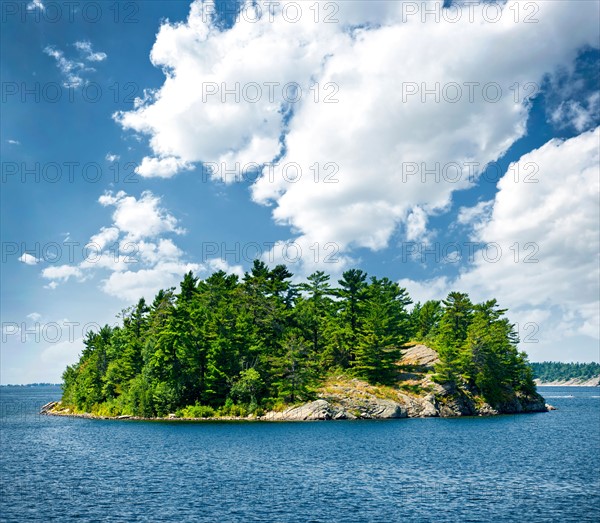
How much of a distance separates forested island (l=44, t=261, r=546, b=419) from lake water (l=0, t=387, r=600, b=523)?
20.9m

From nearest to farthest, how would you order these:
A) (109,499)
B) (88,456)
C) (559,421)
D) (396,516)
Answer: (396,516) → (109,499) → (88,456) → (559,421)

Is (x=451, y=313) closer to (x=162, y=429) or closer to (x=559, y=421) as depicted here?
(x=559, y=421)

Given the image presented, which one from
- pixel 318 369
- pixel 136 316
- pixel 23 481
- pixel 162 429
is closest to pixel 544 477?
pixel 23 481

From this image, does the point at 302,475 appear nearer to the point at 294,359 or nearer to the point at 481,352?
the point at 294,359

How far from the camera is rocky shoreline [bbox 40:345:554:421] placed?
3607 inches

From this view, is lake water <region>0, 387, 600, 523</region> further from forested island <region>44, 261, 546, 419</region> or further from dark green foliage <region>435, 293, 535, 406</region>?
dark green foliage <region>435, 293, 535, 406</region>

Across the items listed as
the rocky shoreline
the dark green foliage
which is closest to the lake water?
the rocky shoreline

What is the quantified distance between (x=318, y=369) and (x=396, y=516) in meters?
81.8

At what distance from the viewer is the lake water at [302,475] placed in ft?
104

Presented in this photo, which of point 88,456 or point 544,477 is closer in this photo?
point 544,477

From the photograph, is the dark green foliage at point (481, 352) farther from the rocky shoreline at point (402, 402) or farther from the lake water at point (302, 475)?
the lake water at point (302, 475)

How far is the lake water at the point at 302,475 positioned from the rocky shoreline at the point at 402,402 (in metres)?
17.3

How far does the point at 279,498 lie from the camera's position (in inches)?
1380

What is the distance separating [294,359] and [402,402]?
2386cm
